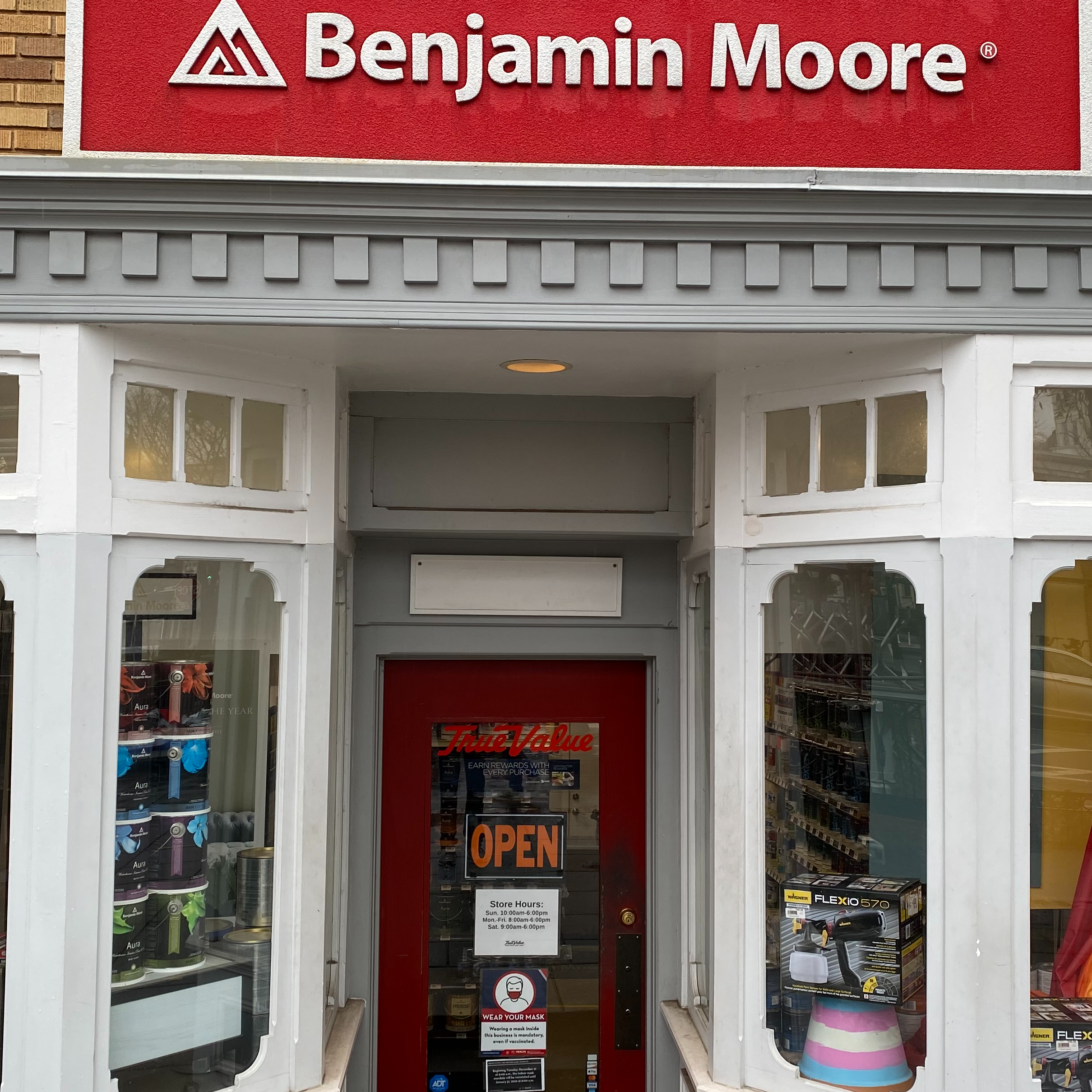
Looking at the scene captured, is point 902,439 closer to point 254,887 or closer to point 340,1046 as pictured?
point 254,887

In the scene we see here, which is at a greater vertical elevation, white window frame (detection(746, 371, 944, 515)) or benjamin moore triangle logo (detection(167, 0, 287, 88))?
benjamin moore triangle logo (detection(167, 0, 287, 88))

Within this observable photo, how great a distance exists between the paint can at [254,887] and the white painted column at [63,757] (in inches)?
21.4

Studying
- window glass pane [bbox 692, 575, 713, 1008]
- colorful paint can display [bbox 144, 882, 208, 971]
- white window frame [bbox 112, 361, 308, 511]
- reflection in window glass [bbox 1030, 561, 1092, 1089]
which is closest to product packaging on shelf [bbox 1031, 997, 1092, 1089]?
reflection in window glass [bbox 1030, 561, 1092, 1089]

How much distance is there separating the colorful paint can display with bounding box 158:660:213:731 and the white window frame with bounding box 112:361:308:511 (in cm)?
56

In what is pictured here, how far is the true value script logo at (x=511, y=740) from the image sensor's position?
4656 millimetres

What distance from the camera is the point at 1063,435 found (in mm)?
3271

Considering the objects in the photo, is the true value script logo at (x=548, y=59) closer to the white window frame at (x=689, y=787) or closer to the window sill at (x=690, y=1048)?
the white window frame at (x=689, y=787)

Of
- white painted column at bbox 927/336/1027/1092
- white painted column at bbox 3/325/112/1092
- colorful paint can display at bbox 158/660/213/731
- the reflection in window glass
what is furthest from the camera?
colorful paint can display at bbox 158/660/213/731

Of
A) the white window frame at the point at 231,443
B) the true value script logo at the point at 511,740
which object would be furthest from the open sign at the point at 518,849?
the white window frame at the point at 231,443

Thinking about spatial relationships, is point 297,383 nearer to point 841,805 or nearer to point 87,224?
point 87,224

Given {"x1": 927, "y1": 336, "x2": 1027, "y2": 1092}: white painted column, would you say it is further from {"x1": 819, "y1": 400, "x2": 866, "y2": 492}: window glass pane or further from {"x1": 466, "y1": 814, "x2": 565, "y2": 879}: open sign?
{"x1": 466, "y1": 814, "x2": 565, "y2": 879}: open sign

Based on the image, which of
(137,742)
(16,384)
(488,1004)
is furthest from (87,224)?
(488,1004)

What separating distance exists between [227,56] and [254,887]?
2.70m

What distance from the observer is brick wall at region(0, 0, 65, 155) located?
312 centimetres
